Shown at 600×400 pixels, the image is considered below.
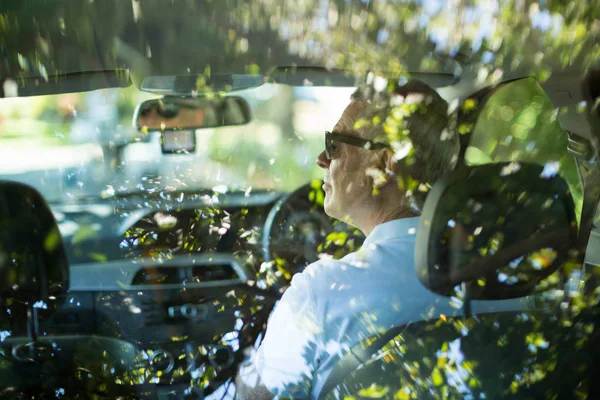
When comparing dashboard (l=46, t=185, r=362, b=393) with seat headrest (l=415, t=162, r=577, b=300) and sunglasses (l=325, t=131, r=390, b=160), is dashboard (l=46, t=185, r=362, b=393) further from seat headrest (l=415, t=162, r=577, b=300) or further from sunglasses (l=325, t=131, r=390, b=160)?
seat headrest (l=415, t=162, r=577, b=300)

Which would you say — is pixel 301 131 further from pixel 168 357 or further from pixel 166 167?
pixel 168 357

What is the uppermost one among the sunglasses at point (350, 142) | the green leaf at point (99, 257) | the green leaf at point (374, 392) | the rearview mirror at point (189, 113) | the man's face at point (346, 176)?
the rearview mirror at point (189, 113)

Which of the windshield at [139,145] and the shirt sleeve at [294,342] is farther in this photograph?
the shirt sleeve at [294,342]

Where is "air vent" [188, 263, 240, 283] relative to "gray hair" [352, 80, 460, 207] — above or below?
below

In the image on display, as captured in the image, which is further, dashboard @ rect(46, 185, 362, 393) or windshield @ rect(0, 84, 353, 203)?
dashboard @ rect(46, 185, 362, 393)

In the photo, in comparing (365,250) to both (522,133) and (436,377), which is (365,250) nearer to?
(436,377)

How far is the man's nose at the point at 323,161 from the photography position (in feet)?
5.17

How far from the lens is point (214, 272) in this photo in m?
1.68

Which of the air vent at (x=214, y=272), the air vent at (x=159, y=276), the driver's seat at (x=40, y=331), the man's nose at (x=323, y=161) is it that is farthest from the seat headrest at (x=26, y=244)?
the man's nose at (x=323, y=161)

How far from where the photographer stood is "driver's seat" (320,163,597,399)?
4.89ft

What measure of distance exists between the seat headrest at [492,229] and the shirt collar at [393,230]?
43 millimetres

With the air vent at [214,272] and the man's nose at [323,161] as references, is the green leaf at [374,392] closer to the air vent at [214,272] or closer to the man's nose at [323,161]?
the air vent at [214,272]

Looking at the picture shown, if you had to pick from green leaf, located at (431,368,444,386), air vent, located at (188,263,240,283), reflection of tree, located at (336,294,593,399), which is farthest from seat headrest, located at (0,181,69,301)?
green leaf, located at (431,368,444,386)

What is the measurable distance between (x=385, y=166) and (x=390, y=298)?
0.28m
